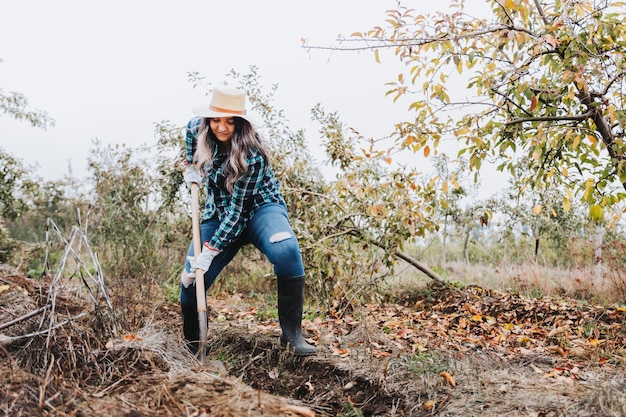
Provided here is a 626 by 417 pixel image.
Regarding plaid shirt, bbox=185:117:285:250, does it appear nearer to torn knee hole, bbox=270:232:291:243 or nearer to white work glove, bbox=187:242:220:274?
white work glove, bbox=187:242:220:274

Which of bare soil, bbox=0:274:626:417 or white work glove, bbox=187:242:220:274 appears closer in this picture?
bare soil, bbox=0:274:626:417

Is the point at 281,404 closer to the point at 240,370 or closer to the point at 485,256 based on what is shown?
the point at 240,370

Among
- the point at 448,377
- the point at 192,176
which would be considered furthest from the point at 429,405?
the point at 192,176

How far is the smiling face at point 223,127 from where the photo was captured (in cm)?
335

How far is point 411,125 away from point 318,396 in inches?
78.1

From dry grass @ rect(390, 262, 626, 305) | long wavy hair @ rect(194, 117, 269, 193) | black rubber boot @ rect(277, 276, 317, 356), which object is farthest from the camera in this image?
dry grass @ rect(390, 262, 626, 305)

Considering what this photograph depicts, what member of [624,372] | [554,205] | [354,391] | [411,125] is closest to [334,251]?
[411,125]

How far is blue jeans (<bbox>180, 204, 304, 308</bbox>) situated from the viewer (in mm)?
3307

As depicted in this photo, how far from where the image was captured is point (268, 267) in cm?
762

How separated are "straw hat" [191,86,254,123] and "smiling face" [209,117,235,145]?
7cm

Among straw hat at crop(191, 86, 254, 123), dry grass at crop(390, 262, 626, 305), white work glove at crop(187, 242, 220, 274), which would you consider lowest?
dry grass at crop(390, 262, 626, 305)

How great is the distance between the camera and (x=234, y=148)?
10.8 feet

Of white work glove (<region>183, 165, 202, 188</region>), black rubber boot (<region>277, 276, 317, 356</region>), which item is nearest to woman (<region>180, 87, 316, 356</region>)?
black rubber boot (<region>277, 276, 317, 356</region>)

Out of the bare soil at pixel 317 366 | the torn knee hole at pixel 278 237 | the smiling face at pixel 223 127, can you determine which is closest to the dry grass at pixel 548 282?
the bare soil at pixel 317 366
